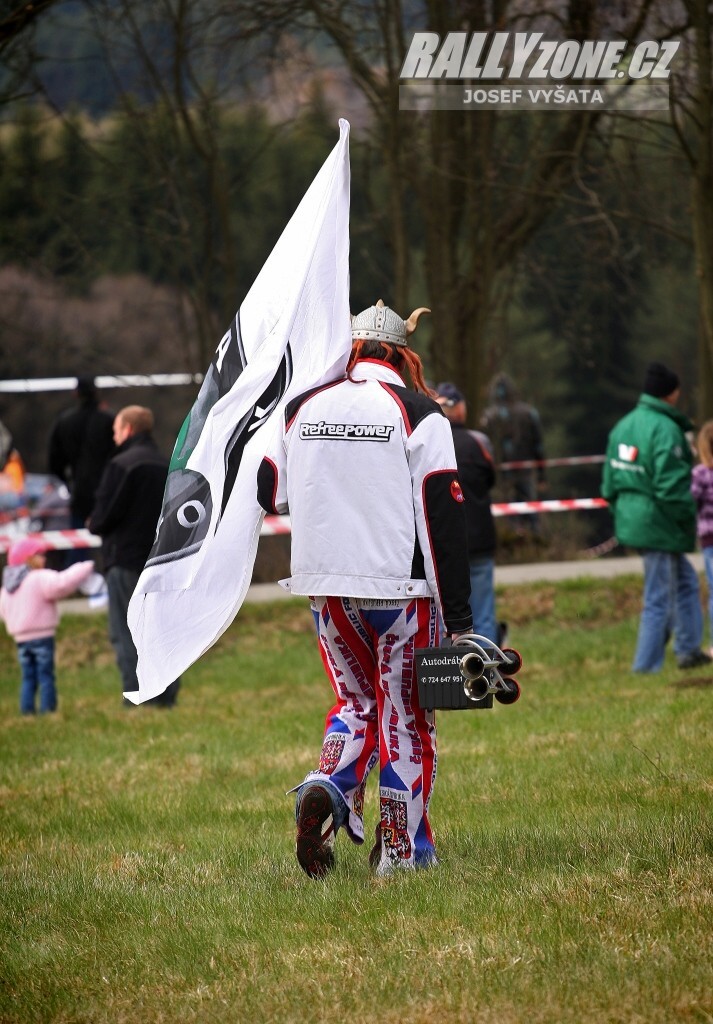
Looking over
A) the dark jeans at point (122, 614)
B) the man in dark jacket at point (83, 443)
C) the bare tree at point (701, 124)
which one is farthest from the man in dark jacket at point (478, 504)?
the man in dark jacket at point (83, 443)

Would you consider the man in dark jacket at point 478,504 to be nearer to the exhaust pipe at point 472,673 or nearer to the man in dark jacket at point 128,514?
the man in dark jacket at point 128,514

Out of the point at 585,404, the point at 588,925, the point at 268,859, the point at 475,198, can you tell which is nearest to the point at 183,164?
the point at 475,198

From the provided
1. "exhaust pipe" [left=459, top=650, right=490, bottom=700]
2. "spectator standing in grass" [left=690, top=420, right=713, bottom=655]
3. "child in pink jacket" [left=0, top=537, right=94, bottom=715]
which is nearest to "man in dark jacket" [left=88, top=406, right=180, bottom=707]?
"child in pink jacket" [left=0, top=537, right=94, bottom=715]

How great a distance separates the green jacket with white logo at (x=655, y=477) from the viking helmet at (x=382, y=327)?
5.37 meters

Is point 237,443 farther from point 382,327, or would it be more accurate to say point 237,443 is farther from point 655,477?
point 655,477

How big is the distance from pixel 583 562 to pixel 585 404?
25055mm

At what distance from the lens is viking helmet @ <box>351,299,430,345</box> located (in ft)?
18.2

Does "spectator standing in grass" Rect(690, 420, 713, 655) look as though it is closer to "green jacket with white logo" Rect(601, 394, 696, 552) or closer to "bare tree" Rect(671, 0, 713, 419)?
"green jacket with white logo" Rect(601, 394, 696, 552)

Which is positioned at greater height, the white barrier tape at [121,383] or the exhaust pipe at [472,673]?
the white barrier tape at [121,383]

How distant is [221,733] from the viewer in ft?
32.0

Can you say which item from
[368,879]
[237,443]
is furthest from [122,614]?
[368,879]

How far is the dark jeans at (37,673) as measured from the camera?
11406 millimetres

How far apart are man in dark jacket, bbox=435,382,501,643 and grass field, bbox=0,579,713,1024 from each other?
0.93 m

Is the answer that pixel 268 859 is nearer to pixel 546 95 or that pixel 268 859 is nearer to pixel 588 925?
pixel 588 925
